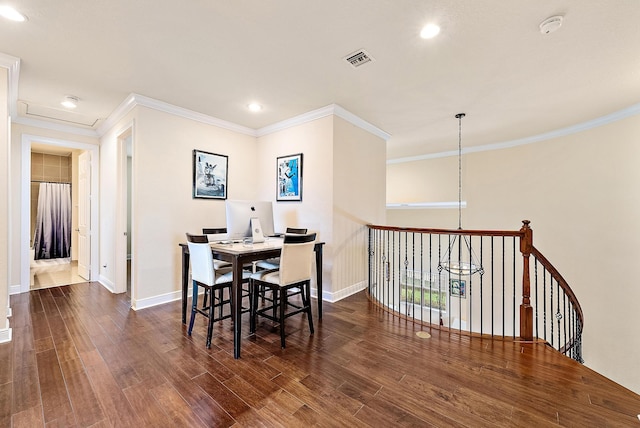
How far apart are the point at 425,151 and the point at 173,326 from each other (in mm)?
6029

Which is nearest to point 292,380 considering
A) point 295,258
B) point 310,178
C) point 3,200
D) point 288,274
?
point 288,274

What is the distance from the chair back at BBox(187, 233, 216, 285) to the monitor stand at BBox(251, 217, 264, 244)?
52 centimetres

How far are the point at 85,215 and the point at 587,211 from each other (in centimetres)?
873

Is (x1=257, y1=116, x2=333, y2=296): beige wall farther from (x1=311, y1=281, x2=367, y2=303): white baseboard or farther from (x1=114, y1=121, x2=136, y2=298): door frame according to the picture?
(x1=114, y1=121, x2=136, y2=298): door frame

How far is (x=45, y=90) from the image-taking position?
3.34m

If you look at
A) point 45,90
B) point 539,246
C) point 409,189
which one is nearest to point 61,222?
point 45,90

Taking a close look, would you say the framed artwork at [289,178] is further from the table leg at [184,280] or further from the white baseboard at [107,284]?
the white baseboard at [107,284]

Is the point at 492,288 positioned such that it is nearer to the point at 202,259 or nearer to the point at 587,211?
the point at 202,259

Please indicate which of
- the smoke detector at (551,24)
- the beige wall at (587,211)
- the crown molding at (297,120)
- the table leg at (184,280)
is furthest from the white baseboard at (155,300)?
the beige wall at (587,211)

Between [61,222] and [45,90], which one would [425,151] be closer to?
[45,90]

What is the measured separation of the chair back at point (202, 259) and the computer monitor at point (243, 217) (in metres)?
0.34

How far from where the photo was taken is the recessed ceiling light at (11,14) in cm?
200

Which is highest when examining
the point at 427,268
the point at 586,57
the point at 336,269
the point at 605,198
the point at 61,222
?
the point at 586,57

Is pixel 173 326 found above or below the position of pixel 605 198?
below
